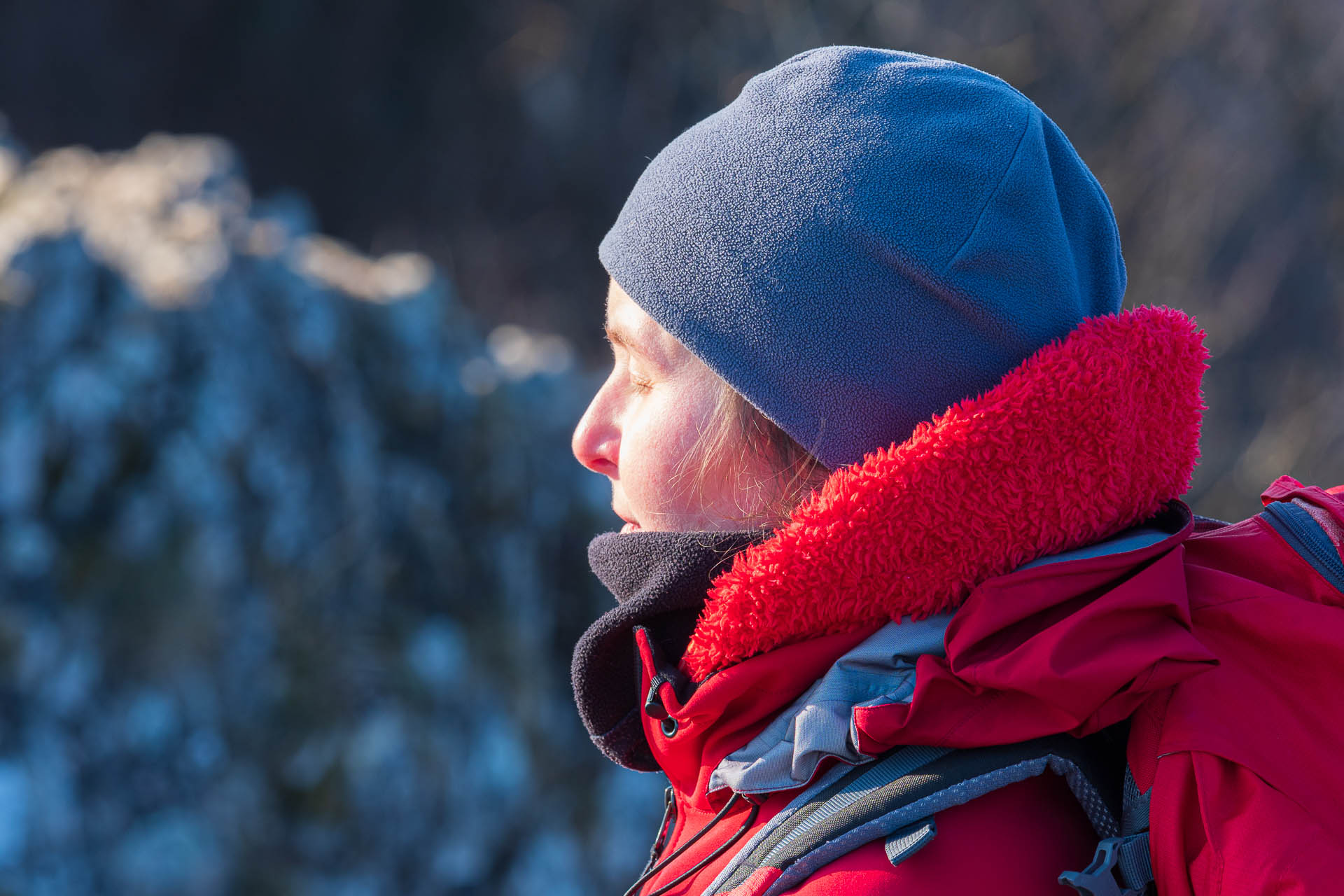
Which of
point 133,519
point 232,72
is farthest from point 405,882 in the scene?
point 232,72

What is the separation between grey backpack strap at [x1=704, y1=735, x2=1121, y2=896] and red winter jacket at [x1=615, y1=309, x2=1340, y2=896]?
1 centimetres

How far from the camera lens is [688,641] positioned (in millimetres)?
723

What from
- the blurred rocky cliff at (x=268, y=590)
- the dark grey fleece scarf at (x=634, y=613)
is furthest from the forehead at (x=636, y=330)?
the blurred rocky cliff at (x=268, y=590)

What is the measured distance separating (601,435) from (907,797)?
332 millimetres

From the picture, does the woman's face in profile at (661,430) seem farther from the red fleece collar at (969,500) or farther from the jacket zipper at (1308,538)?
the jacket zipper at (1308,538)

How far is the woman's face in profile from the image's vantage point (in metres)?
0.70

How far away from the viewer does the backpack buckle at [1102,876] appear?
0.54m

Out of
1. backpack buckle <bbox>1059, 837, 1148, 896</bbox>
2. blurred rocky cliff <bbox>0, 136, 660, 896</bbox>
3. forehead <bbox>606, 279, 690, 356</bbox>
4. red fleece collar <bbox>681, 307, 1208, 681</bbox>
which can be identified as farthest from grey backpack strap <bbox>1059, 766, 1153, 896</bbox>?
blurred rocky cliff <bbox>0, 136, 660, 896</bbox>

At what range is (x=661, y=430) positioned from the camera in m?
0.71

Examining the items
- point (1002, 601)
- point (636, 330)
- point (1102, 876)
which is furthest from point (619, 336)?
point (1102, 876)

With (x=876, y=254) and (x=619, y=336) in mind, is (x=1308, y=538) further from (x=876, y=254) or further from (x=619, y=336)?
(x=619, y=336)

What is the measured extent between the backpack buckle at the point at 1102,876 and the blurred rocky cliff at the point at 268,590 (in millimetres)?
2294

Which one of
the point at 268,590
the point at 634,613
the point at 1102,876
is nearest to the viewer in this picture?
the point at 1102,876

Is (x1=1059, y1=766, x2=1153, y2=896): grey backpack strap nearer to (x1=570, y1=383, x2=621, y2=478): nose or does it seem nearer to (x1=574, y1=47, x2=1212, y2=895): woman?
(x1=574, y1=47, x2=1212, y2=895): woman
